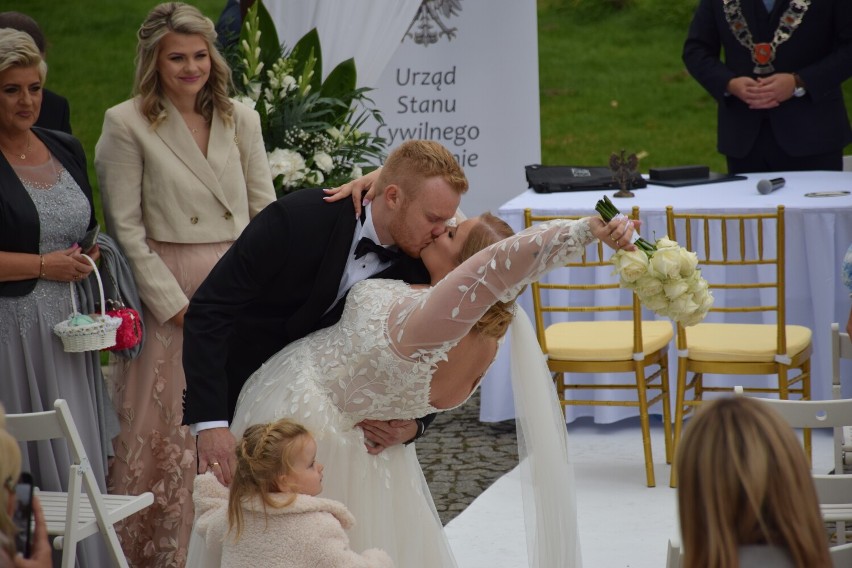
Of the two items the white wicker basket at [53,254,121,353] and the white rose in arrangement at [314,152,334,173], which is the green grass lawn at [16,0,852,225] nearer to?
the white rose in arrangement at [314,152,334,173]

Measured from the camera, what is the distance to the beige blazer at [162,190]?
445 cm

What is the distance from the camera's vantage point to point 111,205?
4.48m

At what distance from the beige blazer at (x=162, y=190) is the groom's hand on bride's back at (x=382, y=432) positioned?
4.32 ft

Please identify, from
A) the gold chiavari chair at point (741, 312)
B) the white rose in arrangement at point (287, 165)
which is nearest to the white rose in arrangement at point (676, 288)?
the gold chiavari chair at point (741, 312)

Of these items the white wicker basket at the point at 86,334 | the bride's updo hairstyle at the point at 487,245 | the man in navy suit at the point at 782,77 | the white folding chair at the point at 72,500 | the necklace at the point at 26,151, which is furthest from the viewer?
the man in navy suit at the point at 782,77

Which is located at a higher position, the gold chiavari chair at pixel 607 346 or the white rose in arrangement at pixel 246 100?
the white rose in arrangement at pixel 246 100

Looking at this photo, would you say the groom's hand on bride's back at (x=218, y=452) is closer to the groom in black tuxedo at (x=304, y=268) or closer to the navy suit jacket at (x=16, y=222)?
the groom in black tuxedo at (x=304, y=268)

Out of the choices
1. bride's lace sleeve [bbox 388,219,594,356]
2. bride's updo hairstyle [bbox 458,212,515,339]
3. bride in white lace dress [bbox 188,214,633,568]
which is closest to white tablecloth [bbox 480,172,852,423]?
bride in white lace dress [bbox 188,214,633,568]

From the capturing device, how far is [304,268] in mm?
3408

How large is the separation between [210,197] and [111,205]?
0.36m

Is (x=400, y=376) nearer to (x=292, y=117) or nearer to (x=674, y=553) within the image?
(x=674, y=553)

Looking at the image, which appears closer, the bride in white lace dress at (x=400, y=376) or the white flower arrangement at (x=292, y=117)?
the bride in white lace dress at (x=400, y=376)

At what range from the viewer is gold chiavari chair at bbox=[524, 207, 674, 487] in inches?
223

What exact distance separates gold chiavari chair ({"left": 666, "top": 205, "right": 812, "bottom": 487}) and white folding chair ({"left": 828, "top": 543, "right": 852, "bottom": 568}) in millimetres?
2762
